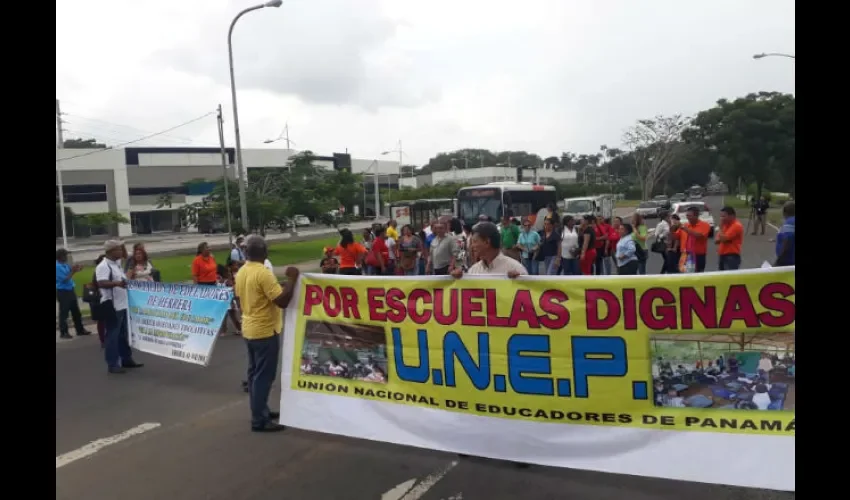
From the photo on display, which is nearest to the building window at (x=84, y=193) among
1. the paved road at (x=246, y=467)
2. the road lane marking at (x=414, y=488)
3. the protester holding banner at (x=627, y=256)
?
the paved road at (x=246, y=467)

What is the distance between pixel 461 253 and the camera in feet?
37.4

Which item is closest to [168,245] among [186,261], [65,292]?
[186,261]

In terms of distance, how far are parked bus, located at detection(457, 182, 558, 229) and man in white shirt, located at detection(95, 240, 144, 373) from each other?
1729 cm

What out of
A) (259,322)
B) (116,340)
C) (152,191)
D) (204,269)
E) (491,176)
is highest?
(491,176)

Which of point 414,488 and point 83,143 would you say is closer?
point 414,488

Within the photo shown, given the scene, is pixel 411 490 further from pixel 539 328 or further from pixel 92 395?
pixel 92 395

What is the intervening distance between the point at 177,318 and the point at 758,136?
44795mm

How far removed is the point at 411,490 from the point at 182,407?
3.22 metres

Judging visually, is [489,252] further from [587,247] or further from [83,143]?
[83,143]

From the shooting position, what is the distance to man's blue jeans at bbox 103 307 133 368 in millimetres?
8008

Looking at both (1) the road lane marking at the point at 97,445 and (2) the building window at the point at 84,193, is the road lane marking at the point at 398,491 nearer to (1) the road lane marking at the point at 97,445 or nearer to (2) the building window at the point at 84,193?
(1) the road lane marking at the point at 97,445

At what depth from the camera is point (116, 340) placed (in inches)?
319

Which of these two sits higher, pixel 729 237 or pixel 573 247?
pixel 729 237
